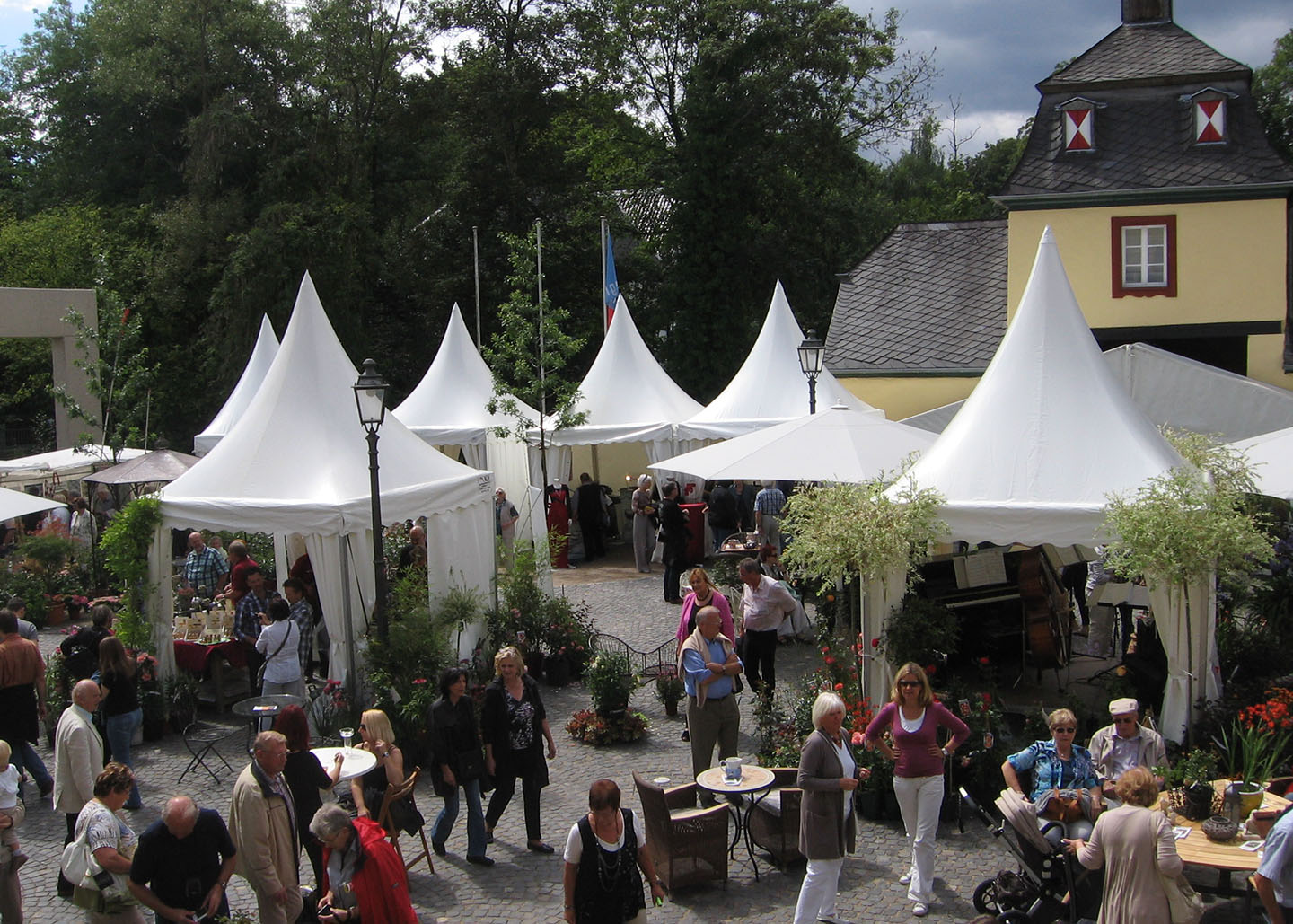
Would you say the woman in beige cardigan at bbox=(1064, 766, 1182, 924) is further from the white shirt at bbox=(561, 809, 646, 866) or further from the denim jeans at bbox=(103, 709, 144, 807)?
the denim jeans at bbox=(103, 709, 144, 807)

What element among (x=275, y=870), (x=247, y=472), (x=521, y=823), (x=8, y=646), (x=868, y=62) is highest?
(x=868, y=62)

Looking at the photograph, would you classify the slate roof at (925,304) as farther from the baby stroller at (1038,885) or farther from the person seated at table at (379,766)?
the person seated at table at (379,766)

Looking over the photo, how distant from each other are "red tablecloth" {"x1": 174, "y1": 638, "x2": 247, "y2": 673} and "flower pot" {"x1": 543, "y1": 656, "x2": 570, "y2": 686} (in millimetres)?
2900

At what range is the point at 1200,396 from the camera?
17281 millimetres

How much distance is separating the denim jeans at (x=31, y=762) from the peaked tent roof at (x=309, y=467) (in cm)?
247

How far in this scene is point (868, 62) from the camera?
1166 inches

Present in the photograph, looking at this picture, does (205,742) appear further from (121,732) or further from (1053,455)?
(1053,455)

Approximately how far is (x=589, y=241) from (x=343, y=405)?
2123 centimetres

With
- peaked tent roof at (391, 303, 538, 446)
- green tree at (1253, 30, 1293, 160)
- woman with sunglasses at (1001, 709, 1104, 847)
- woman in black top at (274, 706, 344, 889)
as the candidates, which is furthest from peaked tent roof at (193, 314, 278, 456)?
green tree at (1253, 30, 1293, 160)

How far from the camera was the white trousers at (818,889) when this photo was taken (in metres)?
6.16

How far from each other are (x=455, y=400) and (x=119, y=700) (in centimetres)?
1302

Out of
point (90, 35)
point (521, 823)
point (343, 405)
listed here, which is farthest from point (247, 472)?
point (90, 35)

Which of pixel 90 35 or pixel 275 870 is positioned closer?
pixel 275 870

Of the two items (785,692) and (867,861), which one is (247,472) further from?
(867,861)
